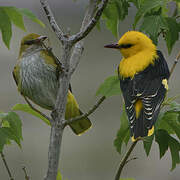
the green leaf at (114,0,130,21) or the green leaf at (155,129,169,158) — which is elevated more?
the green leaf at (114,0,130,21)

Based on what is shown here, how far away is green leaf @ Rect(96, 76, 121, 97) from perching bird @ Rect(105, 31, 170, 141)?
0.12 ft

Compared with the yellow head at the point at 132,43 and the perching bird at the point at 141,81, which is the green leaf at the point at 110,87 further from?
the yellow head at the point at 132,43

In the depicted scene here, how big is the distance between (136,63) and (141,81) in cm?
14

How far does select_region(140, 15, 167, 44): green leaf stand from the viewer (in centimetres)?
180

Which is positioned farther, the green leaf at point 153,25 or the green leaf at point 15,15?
the green leaf at point 15,15

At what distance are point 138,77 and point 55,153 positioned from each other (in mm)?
660

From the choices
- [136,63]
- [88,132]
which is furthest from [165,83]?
[88,132]

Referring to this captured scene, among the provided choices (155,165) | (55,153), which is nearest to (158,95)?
(55,153)

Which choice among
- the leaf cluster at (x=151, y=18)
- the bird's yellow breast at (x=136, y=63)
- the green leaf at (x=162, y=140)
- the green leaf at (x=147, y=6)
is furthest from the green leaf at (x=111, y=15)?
the green leaf at (x=162, y=140)

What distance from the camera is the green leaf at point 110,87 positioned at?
180 cm

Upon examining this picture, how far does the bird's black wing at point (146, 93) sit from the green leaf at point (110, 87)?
0.04 meters

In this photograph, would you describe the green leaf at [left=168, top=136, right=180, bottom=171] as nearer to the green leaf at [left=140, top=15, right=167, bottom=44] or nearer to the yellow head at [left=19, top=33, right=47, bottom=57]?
the green leaf at [left=140, top=15, right=167, bottom=44]

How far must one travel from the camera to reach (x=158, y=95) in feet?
6.78

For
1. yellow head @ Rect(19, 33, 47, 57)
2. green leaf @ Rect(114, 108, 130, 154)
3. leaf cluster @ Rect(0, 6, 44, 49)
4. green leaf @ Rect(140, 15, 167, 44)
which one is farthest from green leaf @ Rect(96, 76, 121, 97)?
yellow head @ Rect(19, 33, 47, 57)
